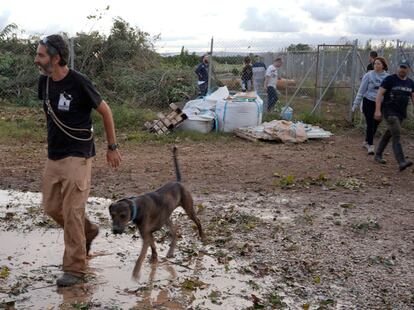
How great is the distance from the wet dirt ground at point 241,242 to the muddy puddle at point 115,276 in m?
0.01

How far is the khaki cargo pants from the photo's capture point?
193 inches

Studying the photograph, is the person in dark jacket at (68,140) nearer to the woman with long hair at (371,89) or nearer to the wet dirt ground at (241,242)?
the wet dirt ground at (241,242)

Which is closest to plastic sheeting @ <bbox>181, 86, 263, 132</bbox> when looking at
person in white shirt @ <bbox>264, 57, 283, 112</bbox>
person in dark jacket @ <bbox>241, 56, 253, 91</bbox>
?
person in white shirt @ <bbox>264, 57, 283, 112</bbox>

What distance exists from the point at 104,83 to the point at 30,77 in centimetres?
230

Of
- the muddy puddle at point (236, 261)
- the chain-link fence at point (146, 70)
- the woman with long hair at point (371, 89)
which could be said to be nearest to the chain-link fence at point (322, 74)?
the chain-link fence at point (146, 70)

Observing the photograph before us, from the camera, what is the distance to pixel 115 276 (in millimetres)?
5305

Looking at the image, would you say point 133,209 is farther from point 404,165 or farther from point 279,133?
point 279,133

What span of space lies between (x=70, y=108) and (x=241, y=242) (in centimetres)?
250

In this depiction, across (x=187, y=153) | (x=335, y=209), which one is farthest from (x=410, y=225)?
(x=187, y=153)

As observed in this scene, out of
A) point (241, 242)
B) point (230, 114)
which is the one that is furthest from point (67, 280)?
point (230, 114)

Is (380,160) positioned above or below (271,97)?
below

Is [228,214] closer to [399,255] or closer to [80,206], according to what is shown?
[399,255]

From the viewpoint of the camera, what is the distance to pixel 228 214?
23.9 ft

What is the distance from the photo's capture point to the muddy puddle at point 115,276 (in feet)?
15.6
